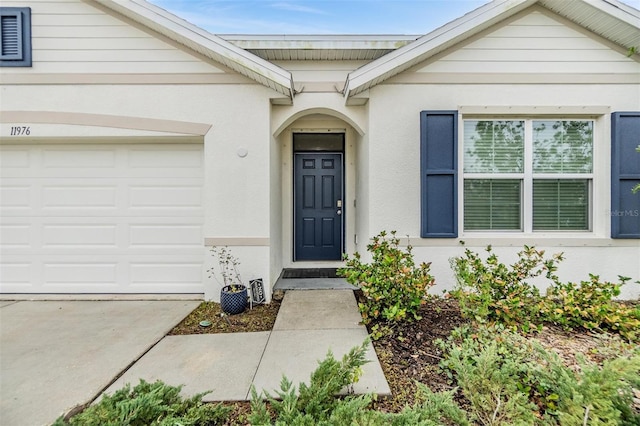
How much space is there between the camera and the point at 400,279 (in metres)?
3.07

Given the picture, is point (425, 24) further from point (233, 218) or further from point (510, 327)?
point (510, 327)

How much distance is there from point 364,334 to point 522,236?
278 cm

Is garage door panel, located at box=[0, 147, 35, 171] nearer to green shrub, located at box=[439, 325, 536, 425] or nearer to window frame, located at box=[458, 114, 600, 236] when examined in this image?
green shrub, located at box=[439, 325, 536, 425]

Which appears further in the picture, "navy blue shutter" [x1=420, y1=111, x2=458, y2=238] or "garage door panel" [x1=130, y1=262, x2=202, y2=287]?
"garage door panel" [x1=130, y1=262, x2=202, y2=287]

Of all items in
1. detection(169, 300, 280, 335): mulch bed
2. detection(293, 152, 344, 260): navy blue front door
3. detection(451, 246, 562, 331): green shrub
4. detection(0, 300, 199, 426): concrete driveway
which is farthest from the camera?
detection(293, 152, 344, 260): navy blue front door

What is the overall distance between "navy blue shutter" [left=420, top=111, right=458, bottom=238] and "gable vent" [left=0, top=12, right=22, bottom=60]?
5.55 metres

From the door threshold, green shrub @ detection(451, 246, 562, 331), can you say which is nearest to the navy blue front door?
the door threshold

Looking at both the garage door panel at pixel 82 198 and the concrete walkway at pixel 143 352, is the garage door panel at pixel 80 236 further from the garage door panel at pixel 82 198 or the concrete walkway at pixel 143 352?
the concrete walkway at pixel 143 352

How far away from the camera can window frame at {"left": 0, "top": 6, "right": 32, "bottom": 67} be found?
406cm

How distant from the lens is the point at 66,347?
117 inches

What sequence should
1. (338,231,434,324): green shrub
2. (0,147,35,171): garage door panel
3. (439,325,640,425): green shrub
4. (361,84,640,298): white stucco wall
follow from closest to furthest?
(439,325,640,425): green shrub, (338,231,434,324): green shrub, (361,84,640,298): white stucco wall, (0,147,35,171): garage door panel

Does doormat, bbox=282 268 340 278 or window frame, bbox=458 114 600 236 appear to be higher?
window frame, bbox=458 114 600 236

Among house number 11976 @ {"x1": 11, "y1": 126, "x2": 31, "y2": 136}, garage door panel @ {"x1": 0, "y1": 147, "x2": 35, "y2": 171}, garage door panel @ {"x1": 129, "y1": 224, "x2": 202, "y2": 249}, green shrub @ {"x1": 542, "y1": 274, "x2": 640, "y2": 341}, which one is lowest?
green shrub @ {"x1": 542, "y1": 274, "x2": 640, "y2": 341}

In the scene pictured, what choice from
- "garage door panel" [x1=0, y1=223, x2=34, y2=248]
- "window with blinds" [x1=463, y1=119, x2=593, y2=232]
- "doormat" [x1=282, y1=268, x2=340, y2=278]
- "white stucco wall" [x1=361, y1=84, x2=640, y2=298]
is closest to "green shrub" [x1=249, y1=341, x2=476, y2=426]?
"white stucco wall" [x1=361, y1=84, x2=640, y2=298]
